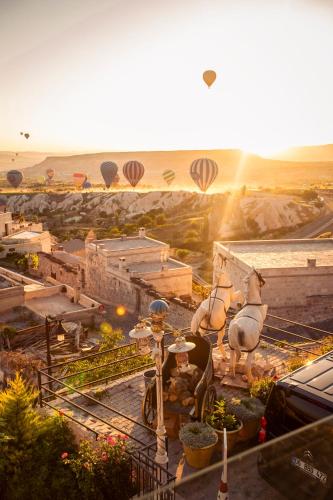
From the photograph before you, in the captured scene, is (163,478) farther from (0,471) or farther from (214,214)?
(214,214)

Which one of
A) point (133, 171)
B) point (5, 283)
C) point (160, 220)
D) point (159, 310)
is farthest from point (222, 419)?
point (133, 171)

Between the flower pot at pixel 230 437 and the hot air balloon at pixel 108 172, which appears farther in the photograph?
the hot air balloon at pixel 108 172

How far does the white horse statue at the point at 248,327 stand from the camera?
12.6 meters

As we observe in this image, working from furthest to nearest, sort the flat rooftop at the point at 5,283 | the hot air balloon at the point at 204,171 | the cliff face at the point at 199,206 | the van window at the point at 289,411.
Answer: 1. the hot air balloon at the point at 204,171
2. the cliff face at the point at 199,206
3. the flat rooftop at the point at 5,283
4. the van window at the point at 289,411

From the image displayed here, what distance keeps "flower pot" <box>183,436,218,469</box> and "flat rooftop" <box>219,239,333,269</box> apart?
17.8 metres

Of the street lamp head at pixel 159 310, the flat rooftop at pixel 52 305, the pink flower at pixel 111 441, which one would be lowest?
the flat rooftop at pixel 52 305

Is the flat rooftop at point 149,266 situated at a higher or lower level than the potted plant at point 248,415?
lower

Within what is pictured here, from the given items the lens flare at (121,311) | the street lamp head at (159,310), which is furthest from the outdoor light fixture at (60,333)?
the street lamp head at (159,310)

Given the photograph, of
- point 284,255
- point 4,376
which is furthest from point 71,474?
point 284,255

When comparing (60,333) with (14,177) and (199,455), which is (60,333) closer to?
(199,455)

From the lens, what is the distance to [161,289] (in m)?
35.5

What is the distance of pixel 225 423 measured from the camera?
34.3 feet

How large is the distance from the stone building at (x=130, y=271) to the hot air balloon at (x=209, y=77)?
2227cm

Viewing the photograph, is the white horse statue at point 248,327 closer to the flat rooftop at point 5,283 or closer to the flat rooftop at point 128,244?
the flat rooftop at point 128,244
